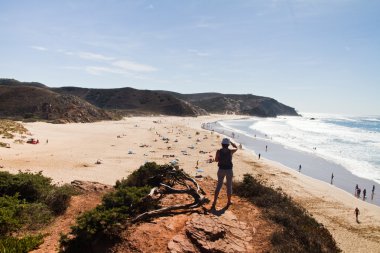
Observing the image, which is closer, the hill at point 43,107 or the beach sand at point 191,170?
the beach sand at point 191,170

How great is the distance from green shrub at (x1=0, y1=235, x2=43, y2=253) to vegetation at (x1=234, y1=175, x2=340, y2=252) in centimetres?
621

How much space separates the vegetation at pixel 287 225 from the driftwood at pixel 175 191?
1998 mm

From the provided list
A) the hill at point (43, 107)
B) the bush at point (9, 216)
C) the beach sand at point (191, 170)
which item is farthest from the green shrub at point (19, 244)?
the hill at point (43, 107)

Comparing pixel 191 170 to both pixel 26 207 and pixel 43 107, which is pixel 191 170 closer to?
pixel 26 207

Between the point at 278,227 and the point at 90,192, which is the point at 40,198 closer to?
the point at 90,192

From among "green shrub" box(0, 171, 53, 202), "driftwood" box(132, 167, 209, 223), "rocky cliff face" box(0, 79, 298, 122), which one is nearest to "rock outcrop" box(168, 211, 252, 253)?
"driftwood" box(132, 167, 209, 223)

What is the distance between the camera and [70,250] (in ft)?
26.6

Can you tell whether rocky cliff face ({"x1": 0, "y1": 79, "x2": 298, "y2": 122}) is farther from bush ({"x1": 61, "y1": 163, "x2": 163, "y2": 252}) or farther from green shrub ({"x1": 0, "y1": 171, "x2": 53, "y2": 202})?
bush ({"x1": 61, "y1": 163, "x2": 163, "y2": 252})

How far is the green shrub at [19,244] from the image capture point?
800cm

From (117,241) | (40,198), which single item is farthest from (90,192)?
(117,241)

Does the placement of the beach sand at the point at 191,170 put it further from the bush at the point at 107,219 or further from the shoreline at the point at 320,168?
the bush at the point at 107,219

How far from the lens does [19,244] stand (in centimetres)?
834

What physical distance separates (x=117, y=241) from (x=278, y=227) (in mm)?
4495

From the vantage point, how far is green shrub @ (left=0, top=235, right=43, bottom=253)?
800cm
